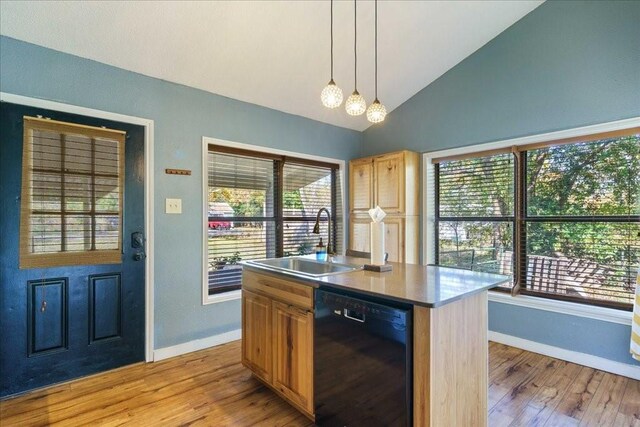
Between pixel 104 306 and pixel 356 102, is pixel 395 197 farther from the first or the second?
pixel 104 306

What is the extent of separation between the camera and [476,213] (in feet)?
11.9

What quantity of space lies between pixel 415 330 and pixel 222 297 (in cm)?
238

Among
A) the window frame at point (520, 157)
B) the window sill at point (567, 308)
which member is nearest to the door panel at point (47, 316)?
the window frame at point (520, 157)

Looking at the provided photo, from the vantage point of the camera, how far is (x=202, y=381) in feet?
8.40

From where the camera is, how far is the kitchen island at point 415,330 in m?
1.46

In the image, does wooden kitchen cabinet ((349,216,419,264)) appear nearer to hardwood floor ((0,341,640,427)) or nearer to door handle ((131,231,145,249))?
hardwood floor ((0,341,640,427))

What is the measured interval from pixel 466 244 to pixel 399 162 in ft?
3.93

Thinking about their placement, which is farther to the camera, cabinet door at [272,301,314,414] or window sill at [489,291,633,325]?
window sill at [489,291,633,325]

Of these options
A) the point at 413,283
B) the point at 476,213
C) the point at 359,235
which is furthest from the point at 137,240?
the point at 476,213

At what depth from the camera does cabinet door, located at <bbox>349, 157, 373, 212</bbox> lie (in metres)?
4.20

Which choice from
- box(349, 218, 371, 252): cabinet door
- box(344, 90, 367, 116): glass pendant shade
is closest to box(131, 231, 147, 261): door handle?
box(344, 90, 367, 116): glass pendant shade

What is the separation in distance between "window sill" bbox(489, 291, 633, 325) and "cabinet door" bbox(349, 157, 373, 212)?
1.74m

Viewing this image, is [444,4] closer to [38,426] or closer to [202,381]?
[202,381]

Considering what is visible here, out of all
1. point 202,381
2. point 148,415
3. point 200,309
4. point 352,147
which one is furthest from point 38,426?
point 352,147
